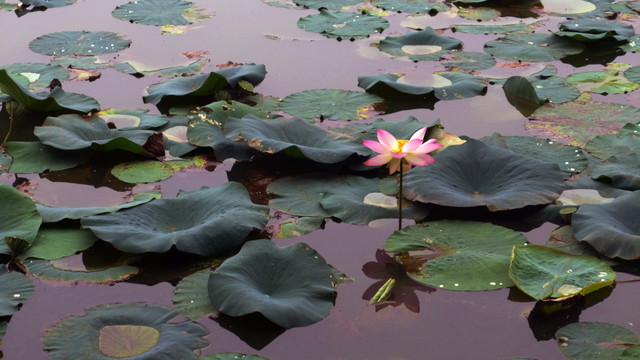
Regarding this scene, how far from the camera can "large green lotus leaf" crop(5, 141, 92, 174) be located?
132 inches

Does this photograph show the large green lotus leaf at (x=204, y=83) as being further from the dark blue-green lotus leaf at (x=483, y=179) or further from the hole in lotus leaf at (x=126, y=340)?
the hole in lotus leaf at (x=126, y=340)

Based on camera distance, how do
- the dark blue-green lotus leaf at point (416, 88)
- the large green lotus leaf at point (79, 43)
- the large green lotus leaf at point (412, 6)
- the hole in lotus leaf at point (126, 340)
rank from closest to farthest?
the hole in lotus leaf at point (126, 340) → the dark blue-green lotus leaf at point (416, 88) → the large green lotus leaf at point (79, 43) → the large green lotus leaf at point (412, 6)

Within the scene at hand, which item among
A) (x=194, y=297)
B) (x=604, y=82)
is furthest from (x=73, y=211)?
Answer: (x=604, y=82)

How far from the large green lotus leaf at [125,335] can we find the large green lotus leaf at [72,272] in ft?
0.55

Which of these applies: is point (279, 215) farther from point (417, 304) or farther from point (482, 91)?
point (482, 91)

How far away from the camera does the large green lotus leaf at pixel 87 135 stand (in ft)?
11.1

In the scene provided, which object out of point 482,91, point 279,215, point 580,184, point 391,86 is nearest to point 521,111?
point 482,91

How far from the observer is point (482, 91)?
417 cm

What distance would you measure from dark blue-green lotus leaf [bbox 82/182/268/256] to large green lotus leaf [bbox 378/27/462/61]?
2021mm

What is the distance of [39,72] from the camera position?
14.4 ft

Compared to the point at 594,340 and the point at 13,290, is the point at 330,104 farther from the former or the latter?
the point at 594,340

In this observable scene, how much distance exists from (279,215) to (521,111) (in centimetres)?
152

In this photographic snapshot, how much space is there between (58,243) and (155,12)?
2986mm

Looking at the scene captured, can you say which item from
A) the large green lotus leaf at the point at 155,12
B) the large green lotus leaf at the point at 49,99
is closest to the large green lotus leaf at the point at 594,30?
the large green lotus leaf at the point at 155,12
